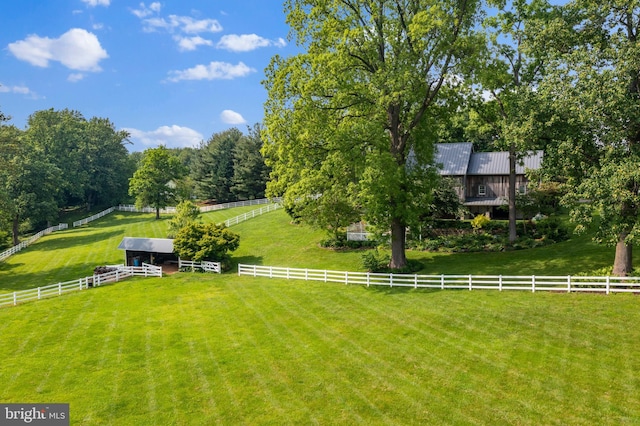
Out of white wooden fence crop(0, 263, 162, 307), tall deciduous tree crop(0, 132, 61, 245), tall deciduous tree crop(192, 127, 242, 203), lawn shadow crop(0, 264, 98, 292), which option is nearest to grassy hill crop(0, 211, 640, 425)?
white wooden fence crop(0, 263, 162, 307)

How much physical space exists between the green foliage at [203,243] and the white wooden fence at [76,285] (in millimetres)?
2506

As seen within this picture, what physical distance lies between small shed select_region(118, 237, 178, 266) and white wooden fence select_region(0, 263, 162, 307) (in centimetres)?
181

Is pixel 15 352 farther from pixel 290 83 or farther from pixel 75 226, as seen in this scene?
pixel 75 226

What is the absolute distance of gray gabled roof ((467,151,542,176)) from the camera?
145 feet

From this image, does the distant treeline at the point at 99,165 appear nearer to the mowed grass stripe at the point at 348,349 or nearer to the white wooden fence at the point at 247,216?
the white wooden fence at the point at 247,216

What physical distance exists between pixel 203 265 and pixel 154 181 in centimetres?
3551

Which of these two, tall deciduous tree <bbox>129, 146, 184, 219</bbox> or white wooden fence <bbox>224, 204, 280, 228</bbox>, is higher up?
tall deciduous tree <bbox>129, 146, 184, 219</bbox>

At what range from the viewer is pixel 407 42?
88.1 feet

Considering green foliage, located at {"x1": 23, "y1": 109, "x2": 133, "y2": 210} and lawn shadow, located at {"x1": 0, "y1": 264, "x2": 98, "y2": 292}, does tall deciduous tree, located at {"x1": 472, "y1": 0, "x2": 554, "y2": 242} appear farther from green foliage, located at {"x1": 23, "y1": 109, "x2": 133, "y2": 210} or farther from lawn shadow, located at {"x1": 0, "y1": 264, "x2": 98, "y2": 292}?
green foliage, located at {"x1": 23, "y1": 109, "x2": 133, "y2": 210}

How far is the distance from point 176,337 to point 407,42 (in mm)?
20994

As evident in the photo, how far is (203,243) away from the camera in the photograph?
3409 cm

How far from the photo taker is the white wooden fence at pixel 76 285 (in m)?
27.6

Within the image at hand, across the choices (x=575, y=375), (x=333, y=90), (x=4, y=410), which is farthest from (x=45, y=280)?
(x=575, y=375)

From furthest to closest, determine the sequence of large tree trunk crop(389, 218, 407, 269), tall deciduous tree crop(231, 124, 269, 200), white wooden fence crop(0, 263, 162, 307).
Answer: tall deciduous tree crop(231, 124, 269, 200), large tree trunk crop(389, 218, 407, 269), white wooden fence crop(0, 263, 162, 307)
